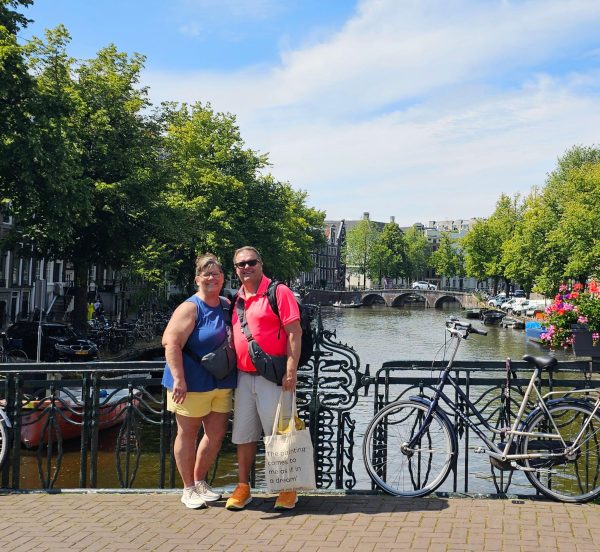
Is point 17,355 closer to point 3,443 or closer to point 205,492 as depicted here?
point 3,443

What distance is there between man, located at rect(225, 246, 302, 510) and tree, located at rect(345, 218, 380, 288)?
114 meters

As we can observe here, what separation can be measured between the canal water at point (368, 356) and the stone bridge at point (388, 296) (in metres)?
6.29

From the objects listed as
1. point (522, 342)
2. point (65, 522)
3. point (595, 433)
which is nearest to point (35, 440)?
point (65, 522)

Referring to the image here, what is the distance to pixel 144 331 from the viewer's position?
36.0 meters

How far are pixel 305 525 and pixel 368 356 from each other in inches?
1314

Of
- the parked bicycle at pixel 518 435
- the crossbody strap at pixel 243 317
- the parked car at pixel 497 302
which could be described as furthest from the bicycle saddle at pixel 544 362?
the parked car at pixel 497 302

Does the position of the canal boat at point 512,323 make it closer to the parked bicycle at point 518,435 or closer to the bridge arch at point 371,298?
the bridge arch at point 371,298

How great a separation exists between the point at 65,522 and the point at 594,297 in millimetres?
19048

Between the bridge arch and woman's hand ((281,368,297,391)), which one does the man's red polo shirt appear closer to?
woman's hand ((281,368,297,391))

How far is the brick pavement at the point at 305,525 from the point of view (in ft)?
16.6

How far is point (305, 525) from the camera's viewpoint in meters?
5.46

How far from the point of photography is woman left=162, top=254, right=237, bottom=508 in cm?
582

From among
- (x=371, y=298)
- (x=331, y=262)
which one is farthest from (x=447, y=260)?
(x=331, y=262)

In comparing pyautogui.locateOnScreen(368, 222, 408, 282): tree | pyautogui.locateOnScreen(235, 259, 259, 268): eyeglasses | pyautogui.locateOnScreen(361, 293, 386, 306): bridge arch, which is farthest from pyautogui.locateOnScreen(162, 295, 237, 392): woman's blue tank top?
pyautogui.locateOnScreen(368, 222, 408, 282): tree
